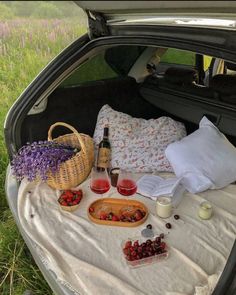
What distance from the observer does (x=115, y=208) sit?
2.00m

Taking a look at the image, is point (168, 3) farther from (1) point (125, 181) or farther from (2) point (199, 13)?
(1) point (125, 181)

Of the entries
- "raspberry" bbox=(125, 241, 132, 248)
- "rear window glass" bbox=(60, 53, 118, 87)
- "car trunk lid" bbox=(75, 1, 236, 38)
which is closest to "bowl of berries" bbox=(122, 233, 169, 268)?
"raspberry" bbox=(125, 241, 132, 248)

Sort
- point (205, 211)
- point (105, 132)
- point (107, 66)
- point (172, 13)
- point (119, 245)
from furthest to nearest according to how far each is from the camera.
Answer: point (107, 66) < point (105, 132) < point (205, 211) < point (119, 245) < point (172, 13)

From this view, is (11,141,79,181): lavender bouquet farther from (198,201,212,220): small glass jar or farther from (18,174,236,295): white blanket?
(198,201,212,220): small glass jar

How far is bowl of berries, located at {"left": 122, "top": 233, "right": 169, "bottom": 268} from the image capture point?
1561mm

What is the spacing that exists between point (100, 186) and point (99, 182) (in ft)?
0.11

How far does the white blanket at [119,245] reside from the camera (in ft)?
4.79

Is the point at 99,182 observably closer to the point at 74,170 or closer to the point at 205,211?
the point at 74,170

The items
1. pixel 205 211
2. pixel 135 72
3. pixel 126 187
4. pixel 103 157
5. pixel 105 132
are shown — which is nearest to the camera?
pixel 205 211

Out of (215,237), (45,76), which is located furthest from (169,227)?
(45,76)

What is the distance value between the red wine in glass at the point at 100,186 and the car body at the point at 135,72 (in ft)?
1.58

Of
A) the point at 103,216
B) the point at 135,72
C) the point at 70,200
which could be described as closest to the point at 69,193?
the point at 70,200

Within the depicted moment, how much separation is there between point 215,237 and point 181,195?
0.37 metres

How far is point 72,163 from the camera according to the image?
216cm
